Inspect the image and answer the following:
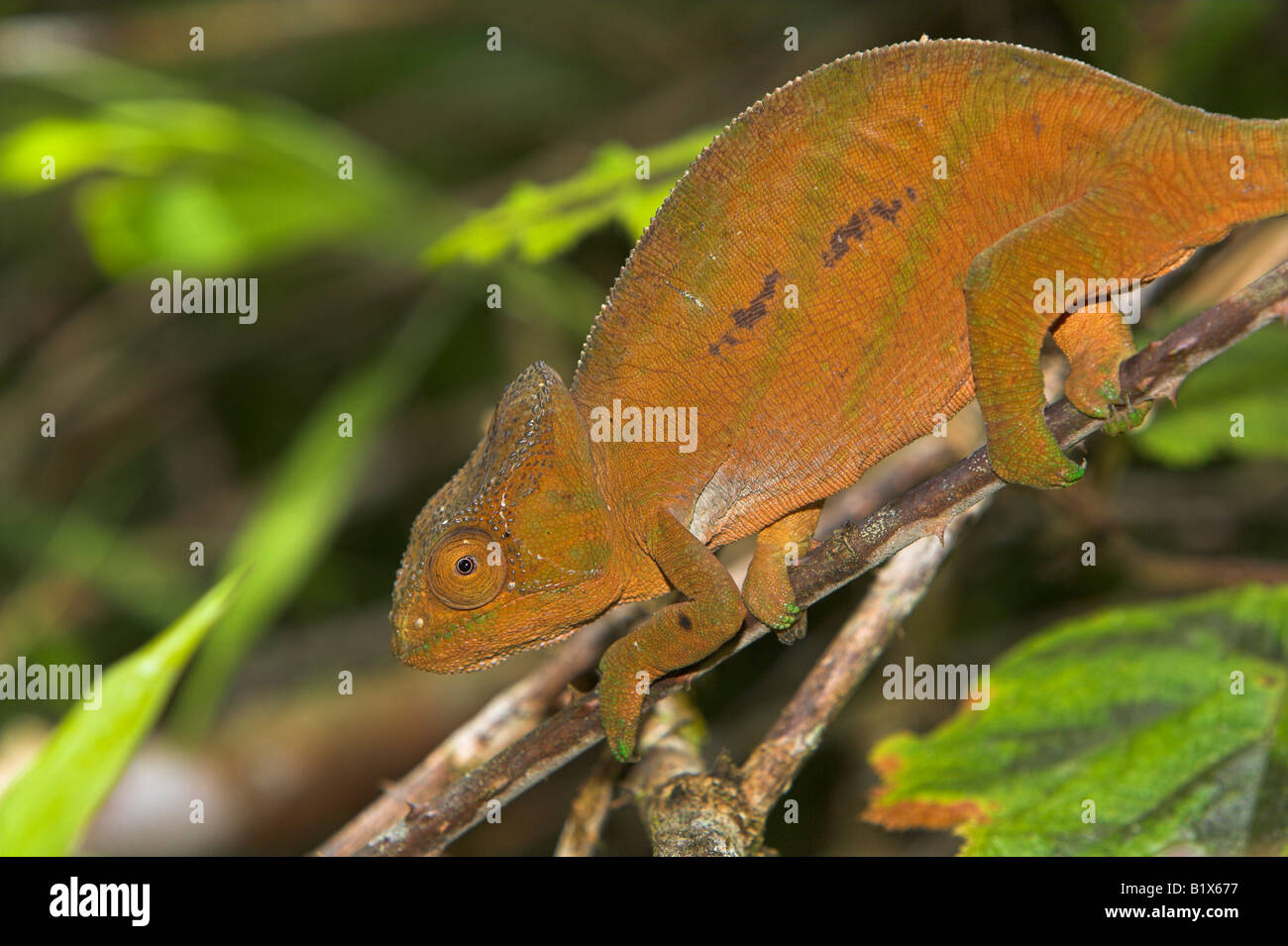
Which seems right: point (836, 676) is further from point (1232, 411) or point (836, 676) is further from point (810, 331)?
point (1232, 411)

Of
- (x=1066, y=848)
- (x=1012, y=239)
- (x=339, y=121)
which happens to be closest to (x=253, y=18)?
(x=339, y=121)

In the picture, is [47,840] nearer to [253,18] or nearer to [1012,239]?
[1012,239]

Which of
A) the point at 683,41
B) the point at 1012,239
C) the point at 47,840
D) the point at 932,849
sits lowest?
the point at 932,849

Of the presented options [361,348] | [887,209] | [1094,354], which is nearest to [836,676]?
[1094,354]

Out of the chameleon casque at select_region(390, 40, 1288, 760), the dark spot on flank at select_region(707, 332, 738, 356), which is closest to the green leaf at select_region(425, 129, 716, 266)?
the chameleon casque at select_region(390, 40, 1288, 760)

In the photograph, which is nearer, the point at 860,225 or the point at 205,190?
the point at 860,225

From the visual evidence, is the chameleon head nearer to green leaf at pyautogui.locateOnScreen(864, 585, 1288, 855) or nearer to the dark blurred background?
the dark blurred background
